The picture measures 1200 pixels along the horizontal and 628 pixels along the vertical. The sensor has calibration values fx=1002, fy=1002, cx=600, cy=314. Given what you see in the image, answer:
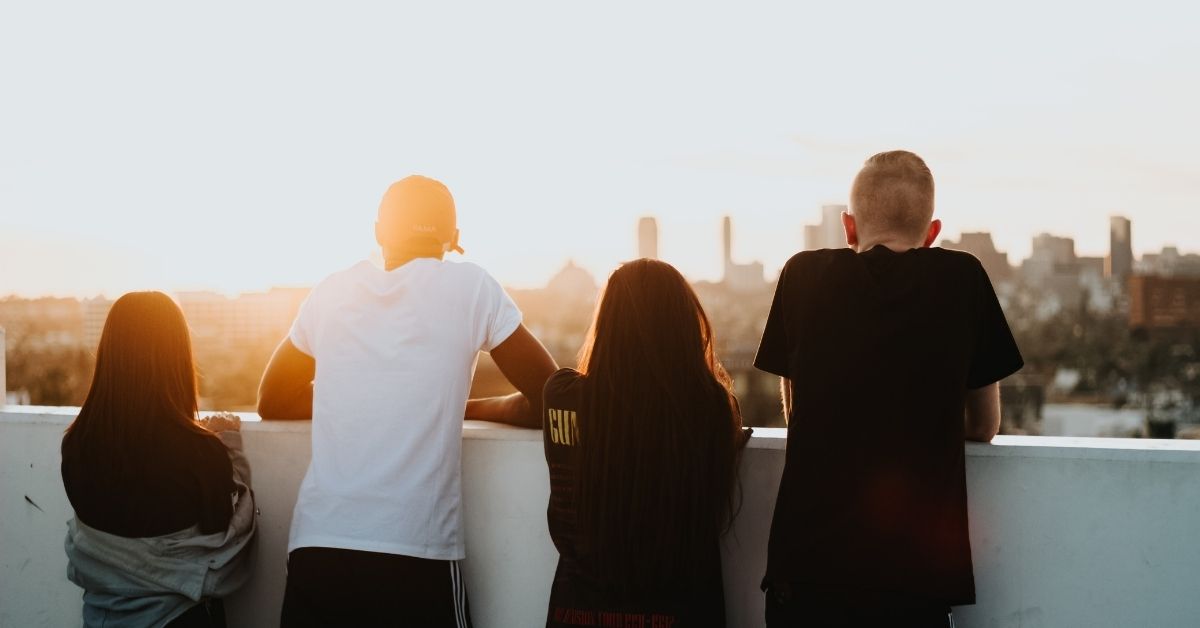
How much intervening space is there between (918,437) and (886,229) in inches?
19.8

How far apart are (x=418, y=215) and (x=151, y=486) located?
3.54ft

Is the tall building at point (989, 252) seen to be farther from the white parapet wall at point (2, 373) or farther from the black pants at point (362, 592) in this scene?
the black pants at point (362, 592)

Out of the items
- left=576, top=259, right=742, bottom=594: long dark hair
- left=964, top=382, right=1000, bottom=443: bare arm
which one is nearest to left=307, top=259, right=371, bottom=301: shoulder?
left=576, top=259, right=742, bottom=594: long dark hair

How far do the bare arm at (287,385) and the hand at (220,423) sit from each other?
88 millimetres

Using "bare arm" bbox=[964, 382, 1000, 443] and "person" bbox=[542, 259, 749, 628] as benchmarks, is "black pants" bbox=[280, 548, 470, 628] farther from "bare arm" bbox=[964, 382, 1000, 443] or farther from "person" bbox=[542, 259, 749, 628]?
"bare arm" bbox=[964, 382, 1000, 443]

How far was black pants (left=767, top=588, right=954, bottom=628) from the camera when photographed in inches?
87.5

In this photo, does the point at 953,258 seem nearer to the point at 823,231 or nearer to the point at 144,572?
the point at 144,572

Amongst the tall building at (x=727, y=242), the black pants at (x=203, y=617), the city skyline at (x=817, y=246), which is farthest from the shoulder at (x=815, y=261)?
the tall building at (x=727, y=242)

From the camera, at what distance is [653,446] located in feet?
7.82

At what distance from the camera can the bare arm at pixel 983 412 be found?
2422 millimetres

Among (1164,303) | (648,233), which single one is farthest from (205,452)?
(1164,303)

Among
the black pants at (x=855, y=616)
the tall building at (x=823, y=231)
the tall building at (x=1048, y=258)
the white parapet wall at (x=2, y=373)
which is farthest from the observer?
the tall building at (x=1048, y=258)

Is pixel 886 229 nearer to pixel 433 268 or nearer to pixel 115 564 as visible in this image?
pixel 433 268

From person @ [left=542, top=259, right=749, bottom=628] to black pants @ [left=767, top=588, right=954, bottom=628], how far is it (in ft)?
0.78
